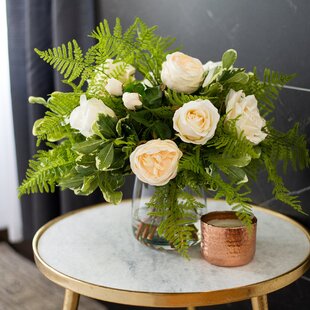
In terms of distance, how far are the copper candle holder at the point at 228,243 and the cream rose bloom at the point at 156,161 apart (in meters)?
0.15

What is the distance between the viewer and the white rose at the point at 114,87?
1.08 metres

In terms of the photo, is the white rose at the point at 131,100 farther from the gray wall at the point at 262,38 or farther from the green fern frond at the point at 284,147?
the gray wall at the point at 262,38

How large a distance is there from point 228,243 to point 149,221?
0.20 metres

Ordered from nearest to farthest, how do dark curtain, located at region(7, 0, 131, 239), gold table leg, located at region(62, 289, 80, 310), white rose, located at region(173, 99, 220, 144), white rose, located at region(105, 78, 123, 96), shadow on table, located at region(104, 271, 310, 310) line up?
white rose, located at region(173, 99, 220, 144)
white rose, located at region(105, 78, 123, 96)
gold table leg, located at region(62, 289, 80, 310)
shadow on table, located at region(104, 271, 310, 310)
dark curtain, located at region(7, 0, 131, 239)

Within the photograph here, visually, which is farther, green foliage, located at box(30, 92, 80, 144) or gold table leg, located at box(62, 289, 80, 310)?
gold table leg, located at box(62, 289, 80, 310)

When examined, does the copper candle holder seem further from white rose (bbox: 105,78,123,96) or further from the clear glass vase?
white rose (bbox: 105,78,123,96)

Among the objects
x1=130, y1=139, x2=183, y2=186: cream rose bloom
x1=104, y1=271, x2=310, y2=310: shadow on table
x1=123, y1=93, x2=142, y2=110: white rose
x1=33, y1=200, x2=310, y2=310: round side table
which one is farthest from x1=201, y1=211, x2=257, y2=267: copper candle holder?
x1=104, y1=271, x2=310, y2=310: shadow on table

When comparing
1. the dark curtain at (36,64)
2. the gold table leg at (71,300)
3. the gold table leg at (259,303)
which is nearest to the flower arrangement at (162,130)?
the gold table leg at (259,303)

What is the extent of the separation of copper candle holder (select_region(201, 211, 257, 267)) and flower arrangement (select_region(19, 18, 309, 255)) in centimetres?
3

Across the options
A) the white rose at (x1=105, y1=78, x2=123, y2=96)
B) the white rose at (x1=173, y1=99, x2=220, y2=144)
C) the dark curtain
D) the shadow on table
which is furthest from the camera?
the dark curtain

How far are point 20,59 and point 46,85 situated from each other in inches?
5.8

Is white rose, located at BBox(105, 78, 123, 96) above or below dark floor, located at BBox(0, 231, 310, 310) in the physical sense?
above

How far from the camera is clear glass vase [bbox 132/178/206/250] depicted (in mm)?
1154

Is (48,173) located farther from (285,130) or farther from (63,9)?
(63,9)
